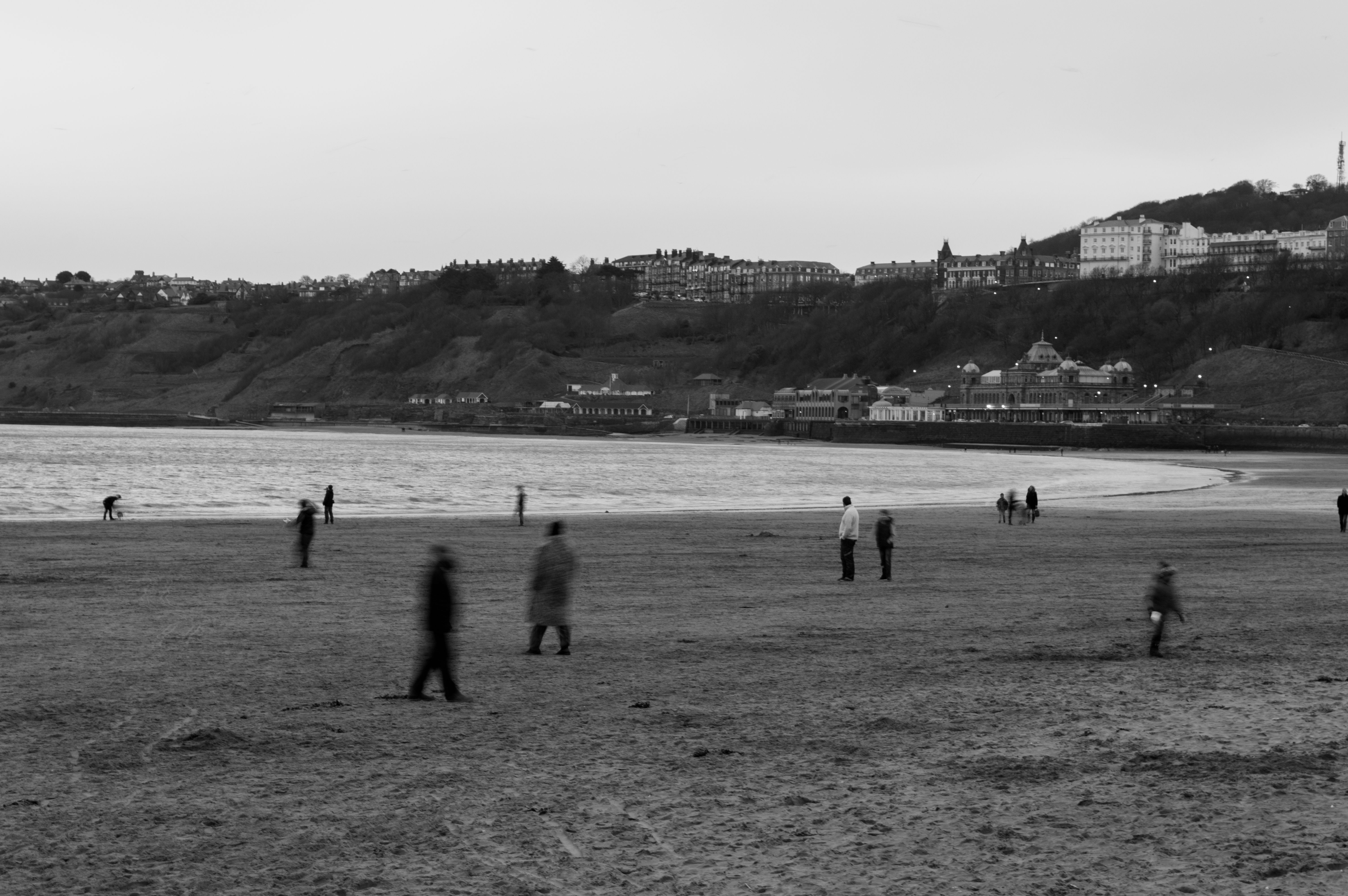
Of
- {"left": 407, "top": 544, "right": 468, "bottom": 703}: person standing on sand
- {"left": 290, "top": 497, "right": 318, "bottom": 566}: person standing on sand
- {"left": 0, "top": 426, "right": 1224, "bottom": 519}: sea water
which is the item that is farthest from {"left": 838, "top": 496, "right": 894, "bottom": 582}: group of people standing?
{"left": 0, "top": 426, "right": 1224, "bottom": 519}: sea water

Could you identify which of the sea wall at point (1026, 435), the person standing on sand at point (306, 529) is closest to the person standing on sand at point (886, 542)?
the person standing on sand at point (306, 529)

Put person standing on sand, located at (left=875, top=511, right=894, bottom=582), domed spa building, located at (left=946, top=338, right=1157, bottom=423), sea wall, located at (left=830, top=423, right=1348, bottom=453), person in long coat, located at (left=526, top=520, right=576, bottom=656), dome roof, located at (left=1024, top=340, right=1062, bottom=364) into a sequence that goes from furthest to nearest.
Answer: dome roof, located at (left=1024, top=340, right=1062, bottom=364) < domed spa building, located at (left=946, top=338, right=1157, bottom=423) < sea wall, located at (left=830, top=423, right=1348, bottom=453) < person standing on sand, located at (left=875, top=511, right=894, bottom=582) < person in long coat, located at (left=526, top=520, right=576, bottom=656)

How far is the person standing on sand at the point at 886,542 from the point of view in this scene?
824 inches

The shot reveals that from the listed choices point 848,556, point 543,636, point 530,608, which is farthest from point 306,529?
point 530,608

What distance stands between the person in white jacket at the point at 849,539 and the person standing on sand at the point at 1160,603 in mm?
7122

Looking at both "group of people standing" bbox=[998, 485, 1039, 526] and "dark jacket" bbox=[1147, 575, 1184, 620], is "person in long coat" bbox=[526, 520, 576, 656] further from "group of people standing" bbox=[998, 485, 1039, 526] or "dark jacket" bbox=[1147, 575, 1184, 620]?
"group of people standing" bbox=[998, 485, 1039, 526]

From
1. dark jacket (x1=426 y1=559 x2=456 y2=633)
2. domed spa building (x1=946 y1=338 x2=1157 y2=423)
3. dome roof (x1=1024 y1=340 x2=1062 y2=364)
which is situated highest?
dome roof (x1=1024 y1=340 x2=1062 y2=364)

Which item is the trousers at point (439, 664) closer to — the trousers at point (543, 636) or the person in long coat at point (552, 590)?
the person in long coat at point (552, 590)

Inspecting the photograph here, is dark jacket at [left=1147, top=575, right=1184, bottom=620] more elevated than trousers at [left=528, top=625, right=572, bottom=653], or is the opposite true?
dark jacket at [left=1147, top=575, right=1184, bottom=620]

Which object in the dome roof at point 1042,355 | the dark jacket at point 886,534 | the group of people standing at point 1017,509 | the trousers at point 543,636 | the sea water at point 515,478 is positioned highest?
the dome roof at point 1042,355

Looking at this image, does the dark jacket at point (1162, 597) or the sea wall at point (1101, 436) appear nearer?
the dark jacket at point (1162, 597)

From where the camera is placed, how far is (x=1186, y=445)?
110m

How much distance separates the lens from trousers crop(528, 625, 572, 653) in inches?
530

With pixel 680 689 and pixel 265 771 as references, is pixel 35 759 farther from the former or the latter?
pixel 680 689
